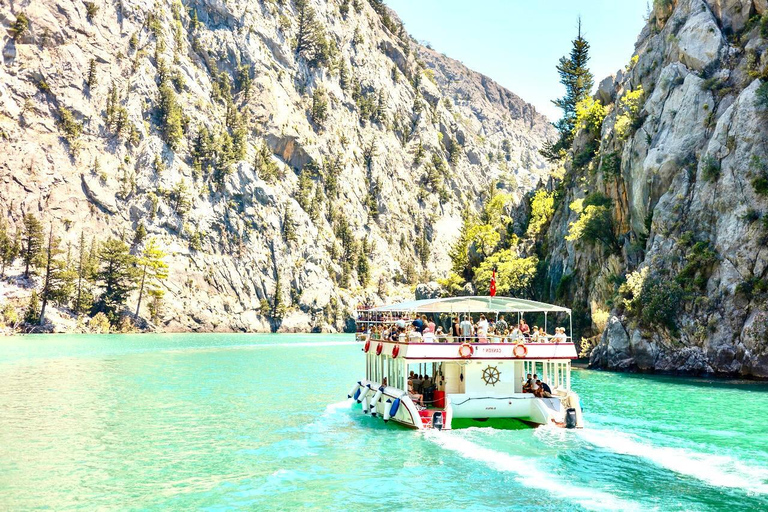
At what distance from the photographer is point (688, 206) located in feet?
176

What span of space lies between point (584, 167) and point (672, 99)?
1907 cm

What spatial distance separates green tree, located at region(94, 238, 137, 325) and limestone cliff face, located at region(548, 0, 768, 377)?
77.5 meters

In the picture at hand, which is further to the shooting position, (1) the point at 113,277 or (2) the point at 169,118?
(2) the point at 169,118

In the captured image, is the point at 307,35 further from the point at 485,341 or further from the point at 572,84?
the point at 485,341

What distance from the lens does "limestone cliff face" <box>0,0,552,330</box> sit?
122875 mm

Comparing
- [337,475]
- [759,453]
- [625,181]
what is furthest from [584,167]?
[337,475]

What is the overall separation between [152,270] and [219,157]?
103 ft

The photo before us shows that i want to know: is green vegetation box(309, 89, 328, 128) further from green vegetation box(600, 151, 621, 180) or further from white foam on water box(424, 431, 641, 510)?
white foam on water box(424, 431, 641, 510)

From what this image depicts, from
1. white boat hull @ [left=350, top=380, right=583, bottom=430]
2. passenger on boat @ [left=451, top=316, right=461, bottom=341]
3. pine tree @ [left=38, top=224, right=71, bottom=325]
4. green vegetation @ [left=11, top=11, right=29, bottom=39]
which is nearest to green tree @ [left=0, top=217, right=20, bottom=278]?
pine tree @ [left=38, top=224, right=71, bottom=325]

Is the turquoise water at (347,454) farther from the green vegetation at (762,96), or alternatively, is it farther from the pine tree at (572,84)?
the pine tree at (572,84)

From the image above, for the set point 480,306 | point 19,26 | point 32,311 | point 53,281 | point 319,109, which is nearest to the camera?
point 480,306

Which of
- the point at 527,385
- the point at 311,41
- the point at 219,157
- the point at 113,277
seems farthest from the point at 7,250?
the point at 311,41

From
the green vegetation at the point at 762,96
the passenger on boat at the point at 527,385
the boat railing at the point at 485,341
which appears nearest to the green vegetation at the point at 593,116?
the green vegetation at the point at 762,96

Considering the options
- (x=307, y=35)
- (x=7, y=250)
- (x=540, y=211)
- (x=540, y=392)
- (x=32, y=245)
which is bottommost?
(x=540, y=392)
